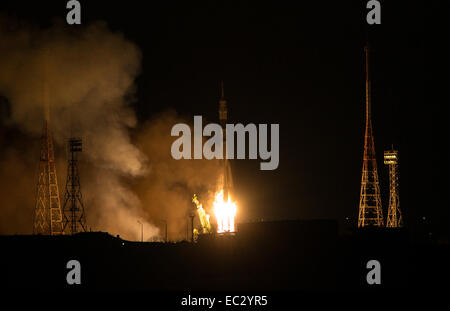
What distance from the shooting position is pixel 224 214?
111 metres

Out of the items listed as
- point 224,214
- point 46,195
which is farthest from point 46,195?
point 224,214

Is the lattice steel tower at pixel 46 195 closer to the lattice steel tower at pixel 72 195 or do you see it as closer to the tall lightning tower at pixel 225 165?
the lattice steel tower at pixel 72 195

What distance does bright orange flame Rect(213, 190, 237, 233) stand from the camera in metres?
110

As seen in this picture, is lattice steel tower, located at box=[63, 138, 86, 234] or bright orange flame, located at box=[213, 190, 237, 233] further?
bright orange flame, located at box=[213, 190, 237, 233]

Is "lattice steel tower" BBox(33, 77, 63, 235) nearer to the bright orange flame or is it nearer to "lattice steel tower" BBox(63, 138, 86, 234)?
"lattice steel tower" BBox(63, 138, 86, 234)

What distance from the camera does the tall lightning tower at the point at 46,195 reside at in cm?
9625

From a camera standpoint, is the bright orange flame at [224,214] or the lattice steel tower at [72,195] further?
the bright orange flame at [224,214]

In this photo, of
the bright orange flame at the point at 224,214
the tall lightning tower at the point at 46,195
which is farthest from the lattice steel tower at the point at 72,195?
the bright orange flame at the point at 224,214

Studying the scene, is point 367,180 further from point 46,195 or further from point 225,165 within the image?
point 46,195

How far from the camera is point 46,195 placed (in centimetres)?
9769

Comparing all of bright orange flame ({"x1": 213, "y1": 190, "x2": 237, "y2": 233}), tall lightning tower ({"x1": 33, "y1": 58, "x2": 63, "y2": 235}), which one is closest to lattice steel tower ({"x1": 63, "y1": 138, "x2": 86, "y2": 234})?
tall lightning tower ({"x1": 33, "y1": 58, "x2": 63, "y2": 235})

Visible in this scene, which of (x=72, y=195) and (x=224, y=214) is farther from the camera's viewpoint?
(x=224, y=214)

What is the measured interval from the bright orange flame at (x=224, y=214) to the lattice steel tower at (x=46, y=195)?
2175 cm
